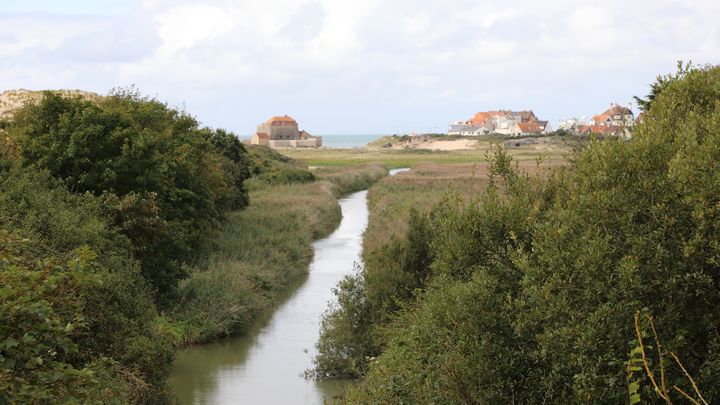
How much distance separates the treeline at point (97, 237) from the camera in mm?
7820

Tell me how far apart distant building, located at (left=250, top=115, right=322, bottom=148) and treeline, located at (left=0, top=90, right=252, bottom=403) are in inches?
5282

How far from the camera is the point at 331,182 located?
74.2 meters

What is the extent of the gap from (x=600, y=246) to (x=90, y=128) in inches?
699

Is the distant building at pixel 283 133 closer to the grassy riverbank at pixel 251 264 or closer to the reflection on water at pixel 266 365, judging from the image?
the grassy riverbank at pixel 251 264

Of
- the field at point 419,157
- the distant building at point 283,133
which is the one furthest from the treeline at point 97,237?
the distant building at point 283,133

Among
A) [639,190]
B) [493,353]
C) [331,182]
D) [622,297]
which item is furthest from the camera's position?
[331,182]

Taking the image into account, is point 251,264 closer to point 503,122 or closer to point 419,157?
point 419,157

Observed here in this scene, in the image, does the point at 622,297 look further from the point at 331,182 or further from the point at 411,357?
the point at 331,182

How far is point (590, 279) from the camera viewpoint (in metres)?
10.6

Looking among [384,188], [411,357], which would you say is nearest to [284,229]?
[384,188]

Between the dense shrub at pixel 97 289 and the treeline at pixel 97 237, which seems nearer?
the treeline at pixel 97 237

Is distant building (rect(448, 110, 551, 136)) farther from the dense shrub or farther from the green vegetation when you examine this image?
the dense shrub

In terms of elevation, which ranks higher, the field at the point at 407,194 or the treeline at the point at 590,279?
the treeline at the point at 590,279

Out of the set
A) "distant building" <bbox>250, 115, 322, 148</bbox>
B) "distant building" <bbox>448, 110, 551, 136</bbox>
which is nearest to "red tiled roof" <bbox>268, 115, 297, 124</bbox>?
"distant building" <bbox>250, 115, 322, 148</bbox>
